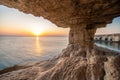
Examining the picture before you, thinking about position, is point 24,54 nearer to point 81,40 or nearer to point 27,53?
point 27,53

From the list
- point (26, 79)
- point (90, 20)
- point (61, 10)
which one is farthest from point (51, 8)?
point (26, 79)

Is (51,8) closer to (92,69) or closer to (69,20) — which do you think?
(69,20)

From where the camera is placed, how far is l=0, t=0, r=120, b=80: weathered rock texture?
8148 mm

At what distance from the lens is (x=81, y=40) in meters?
12.6

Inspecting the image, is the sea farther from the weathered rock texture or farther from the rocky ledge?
the rocky ledge

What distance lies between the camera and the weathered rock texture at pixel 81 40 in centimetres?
815

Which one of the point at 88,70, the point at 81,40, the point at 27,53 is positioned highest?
the point at 81,40

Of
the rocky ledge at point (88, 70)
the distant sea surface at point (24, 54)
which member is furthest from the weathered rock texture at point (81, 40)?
the distant sea surface at point (24, 54)

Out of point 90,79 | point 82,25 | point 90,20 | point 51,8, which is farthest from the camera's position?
point 82,25

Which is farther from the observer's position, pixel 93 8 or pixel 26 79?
pixel 26 79

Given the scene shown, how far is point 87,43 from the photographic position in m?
12.4

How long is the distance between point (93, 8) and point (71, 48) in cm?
512

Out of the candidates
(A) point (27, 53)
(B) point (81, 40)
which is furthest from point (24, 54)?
(B) point (81, 40)

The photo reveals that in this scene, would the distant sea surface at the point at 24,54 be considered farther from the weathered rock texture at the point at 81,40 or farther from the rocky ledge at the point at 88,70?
the rocky ledge at the point at 88,70
